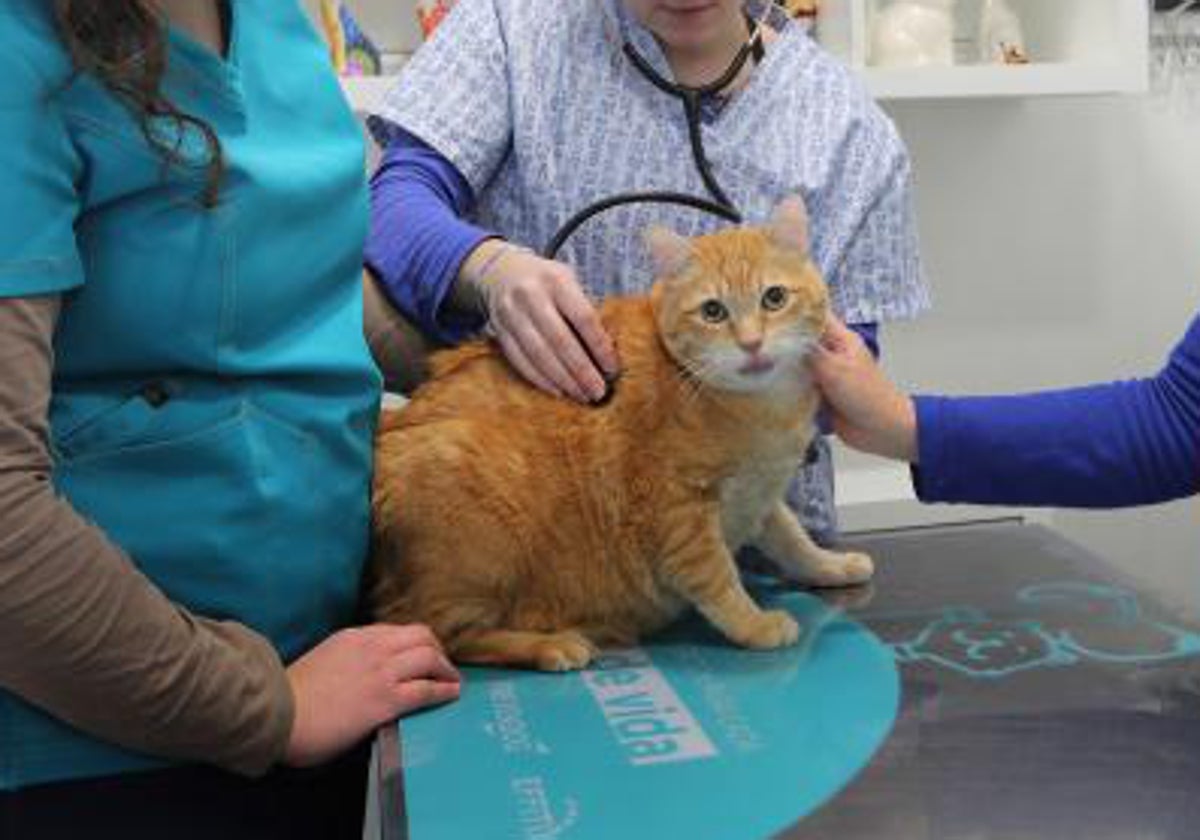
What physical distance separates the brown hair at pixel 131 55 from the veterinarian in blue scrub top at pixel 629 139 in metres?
0.38

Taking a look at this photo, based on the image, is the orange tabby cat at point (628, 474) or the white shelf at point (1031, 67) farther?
the white shelf at point (1031, 67)

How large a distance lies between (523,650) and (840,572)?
31 centimetres

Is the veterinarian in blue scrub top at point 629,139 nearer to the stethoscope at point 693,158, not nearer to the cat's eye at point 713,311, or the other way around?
the stethoscope at point 693,158

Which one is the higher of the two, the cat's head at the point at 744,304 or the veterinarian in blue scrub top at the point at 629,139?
the veterinarian in blue scrub top at the point at 629,139

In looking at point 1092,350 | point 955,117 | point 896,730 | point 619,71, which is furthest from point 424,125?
point 1092,350

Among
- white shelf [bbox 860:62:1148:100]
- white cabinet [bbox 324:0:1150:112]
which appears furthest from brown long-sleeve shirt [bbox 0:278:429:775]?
white shelf [bbox 860:62:1148:100]

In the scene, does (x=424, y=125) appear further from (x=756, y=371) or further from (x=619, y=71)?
(x=756, y=371)

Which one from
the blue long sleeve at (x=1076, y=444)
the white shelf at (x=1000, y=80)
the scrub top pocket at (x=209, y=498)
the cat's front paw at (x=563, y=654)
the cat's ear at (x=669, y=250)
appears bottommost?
the cat's front paw at (x=563, y=654)

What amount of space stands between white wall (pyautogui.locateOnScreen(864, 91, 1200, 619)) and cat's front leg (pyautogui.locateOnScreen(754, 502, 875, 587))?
3.23ft

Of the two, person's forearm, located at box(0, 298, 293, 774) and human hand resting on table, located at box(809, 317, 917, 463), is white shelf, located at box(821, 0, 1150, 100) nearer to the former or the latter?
human hand resting on table, located at box(809, 317, 917, 463)

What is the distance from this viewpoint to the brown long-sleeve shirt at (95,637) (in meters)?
0.59

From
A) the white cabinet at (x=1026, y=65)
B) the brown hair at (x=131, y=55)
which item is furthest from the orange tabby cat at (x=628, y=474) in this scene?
the white cabinet at (x=1026, y=65)

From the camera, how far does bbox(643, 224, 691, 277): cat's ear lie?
0.95 metres

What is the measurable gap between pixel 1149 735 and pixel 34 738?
643 millimetres
